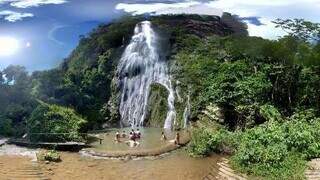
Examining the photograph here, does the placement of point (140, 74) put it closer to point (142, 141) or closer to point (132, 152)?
point (142, 141)

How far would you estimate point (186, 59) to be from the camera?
2731 centimetres

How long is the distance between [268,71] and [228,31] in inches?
500

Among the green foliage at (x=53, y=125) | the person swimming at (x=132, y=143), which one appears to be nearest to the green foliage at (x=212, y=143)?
the person swimming at (x=132, y=143)

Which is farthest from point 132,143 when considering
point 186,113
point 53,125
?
point 186,113

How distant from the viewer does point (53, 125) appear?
67.5ft

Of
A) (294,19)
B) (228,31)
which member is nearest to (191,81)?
(294,19)

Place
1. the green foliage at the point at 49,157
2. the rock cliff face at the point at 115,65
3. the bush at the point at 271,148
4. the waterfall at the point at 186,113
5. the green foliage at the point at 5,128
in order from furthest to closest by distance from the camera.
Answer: the rock cliff face at the point at 115,65 → the waterfall at the point at 186,113 → the green foliage at the point at 5,128 → the green foliage at the point at 49,157 → the bush at the point at 271,148

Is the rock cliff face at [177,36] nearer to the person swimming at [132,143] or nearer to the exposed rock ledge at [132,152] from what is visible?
the person swimming at [132,143]

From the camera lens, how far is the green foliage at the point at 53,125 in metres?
20.0

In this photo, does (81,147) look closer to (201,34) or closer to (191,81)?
(191,81)

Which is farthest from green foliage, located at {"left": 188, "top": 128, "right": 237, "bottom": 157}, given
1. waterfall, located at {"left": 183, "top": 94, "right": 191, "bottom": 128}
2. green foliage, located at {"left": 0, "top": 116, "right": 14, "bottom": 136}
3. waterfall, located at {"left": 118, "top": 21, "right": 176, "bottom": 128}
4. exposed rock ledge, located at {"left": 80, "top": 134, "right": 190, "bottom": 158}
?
green foliage, located at {"left": 0, "top": 116, "right": 14, "bottom": 136}

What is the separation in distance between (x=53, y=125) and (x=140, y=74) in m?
8.56

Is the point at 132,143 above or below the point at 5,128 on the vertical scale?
above

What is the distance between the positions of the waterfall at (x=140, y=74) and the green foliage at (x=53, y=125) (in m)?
5.08
